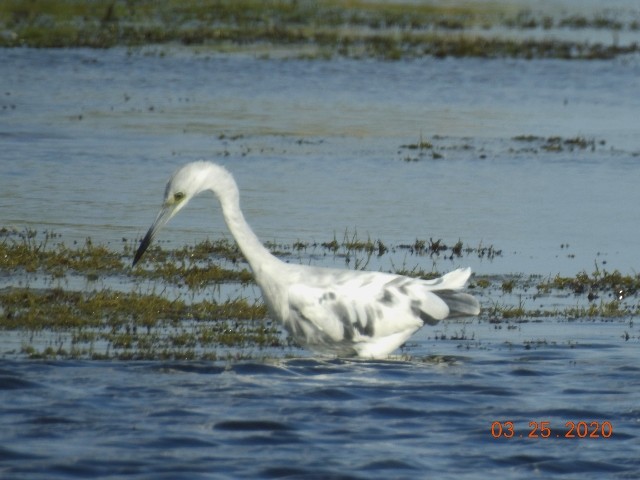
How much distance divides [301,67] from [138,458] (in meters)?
25.8

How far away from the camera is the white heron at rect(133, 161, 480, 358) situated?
9984 millimetres

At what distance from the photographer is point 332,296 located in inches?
396

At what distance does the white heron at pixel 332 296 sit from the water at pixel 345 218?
0.83 feet

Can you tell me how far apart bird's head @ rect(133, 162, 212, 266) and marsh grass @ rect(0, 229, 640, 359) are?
0.92 m

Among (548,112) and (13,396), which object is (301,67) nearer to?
(548,112)

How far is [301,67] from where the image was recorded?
33.7 metres

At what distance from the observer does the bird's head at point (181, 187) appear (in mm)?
10352

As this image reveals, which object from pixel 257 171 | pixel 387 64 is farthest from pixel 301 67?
pixel 257 171

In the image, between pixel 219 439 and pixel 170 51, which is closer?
pixel 219 439

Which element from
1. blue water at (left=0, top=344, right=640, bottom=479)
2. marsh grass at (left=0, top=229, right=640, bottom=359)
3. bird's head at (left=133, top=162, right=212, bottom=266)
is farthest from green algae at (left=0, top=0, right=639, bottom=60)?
blue water at (left=0, top=344, right=640, bottom=479)
